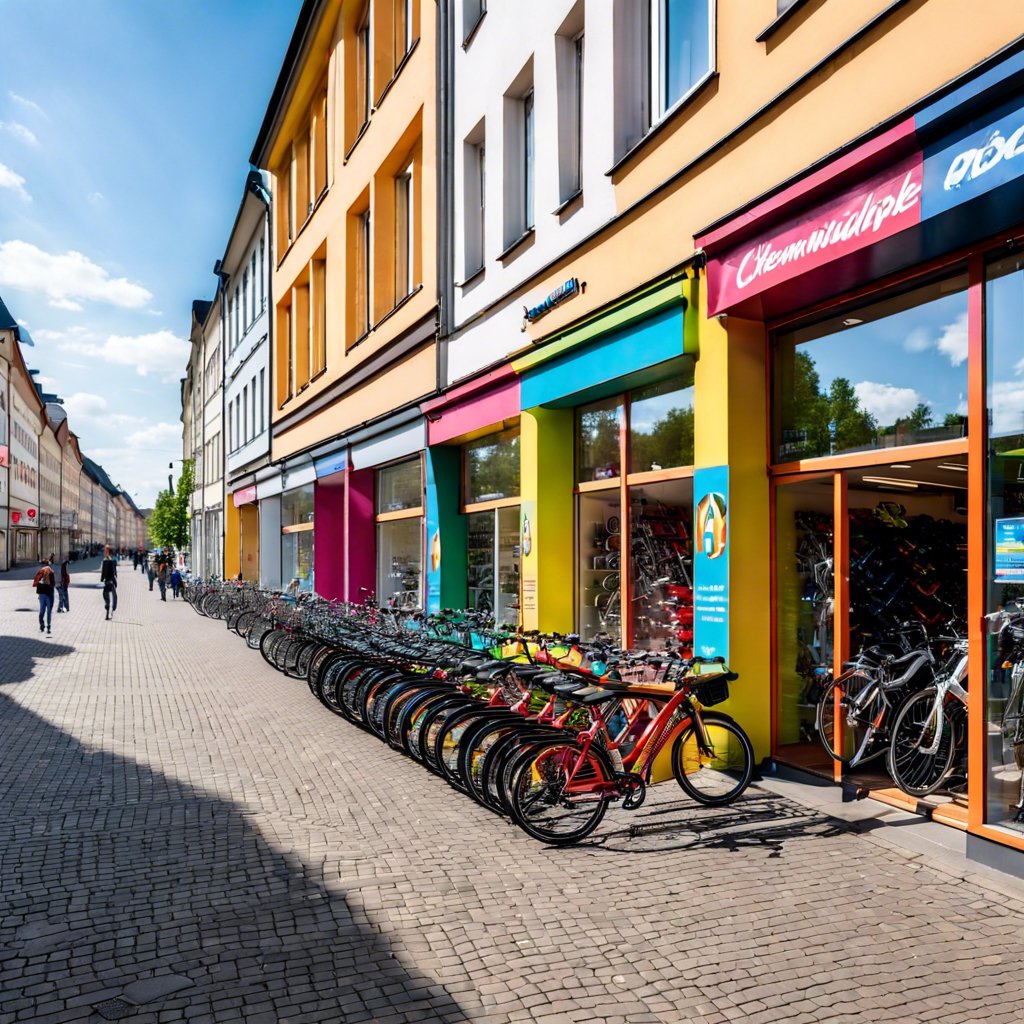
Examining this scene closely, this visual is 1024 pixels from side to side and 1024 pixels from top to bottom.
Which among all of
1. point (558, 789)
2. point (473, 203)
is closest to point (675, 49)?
point (473, 203)

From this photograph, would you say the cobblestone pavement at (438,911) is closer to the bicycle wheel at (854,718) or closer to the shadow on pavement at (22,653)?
the bicycle wheel at (854,718)

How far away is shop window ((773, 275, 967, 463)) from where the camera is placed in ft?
18.7

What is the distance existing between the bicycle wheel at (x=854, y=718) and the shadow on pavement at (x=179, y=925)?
3.50 meters

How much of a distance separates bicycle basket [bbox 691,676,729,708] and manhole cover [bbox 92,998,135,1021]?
12.6 ft

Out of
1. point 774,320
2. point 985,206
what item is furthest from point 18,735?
point 985,206

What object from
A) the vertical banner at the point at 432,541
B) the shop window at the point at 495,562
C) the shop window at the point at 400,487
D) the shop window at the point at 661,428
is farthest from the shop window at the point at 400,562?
the shop window at the point at 661,428

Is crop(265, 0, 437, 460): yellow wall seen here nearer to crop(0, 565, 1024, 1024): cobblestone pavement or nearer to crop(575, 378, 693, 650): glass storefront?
crop(575, 378, 693, 650): glass storefront

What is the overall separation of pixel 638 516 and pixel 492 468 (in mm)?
3718

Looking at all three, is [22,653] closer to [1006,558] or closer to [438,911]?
[438,911]

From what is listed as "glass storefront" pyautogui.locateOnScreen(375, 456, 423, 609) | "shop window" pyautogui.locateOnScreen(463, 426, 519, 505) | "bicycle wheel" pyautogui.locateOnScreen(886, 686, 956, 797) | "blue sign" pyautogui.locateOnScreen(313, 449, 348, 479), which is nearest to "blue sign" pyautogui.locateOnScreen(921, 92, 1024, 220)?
"bicycle wheel" pyautogui.locateOnScreen(886, 686, 956, 797)

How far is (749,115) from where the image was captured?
268 inches

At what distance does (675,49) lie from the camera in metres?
8.12

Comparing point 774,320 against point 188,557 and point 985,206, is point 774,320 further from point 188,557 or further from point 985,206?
point 188,557

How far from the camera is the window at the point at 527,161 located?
438 inches
